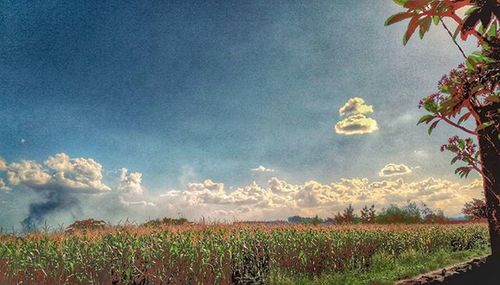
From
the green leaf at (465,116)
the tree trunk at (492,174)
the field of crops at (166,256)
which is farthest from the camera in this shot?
the tree trunk at (492,174)

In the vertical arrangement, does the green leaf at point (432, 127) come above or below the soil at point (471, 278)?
above

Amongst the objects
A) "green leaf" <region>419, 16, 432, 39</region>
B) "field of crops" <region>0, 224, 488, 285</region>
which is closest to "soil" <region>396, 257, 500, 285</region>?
"field of crops" <region>0, 224, 488, 285</region>


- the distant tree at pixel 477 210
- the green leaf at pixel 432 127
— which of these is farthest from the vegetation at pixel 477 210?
the green leaf at pixel 432 127

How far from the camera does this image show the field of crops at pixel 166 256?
A: 392 inches

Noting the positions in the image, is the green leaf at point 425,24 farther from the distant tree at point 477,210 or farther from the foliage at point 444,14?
the distant tree at point 477,210

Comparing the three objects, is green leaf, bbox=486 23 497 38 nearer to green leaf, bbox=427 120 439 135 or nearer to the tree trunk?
green leaf, bbox=427 120 439 135

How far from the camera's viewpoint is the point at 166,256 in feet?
33.9

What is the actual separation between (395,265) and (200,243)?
9245mm

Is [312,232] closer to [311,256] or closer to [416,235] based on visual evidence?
[311,256]

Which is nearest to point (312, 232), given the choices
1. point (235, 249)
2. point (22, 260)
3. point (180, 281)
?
point (235, 249)

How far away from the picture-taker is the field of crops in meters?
9.95

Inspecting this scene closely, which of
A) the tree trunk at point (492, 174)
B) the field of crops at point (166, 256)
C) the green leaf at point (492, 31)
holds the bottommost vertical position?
the field of crops at point (166, 256)

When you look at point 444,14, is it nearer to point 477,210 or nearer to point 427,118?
point 427,118

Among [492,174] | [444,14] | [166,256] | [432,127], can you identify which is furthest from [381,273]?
[444,14]
